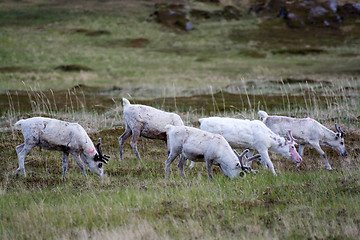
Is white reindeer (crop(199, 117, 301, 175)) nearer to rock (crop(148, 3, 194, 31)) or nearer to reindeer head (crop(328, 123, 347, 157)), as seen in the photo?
reindeer head (crop(328, 123, 347, 157))

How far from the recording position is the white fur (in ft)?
31.6

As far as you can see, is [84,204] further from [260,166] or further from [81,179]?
[260,166]

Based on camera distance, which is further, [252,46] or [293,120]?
[252,46]

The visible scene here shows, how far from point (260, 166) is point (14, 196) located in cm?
710

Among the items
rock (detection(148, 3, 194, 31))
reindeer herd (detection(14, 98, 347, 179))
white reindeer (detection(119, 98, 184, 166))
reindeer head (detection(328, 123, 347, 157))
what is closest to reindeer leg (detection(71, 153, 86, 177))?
reindeer herd (detection(14, 98, 347, 179))

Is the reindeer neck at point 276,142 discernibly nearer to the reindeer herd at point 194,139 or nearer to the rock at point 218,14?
the reindeer herd at point 194,139

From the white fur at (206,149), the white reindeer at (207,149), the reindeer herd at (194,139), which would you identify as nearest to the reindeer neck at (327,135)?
the reindeer herd at (194,139)

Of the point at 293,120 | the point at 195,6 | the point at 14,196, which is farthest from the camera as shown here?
the point at 195,6

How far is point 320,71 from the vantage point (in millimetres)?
46781

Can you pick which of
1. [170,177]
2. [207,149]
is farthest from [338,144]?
[170,177]

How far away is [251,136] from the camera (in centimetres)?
1152

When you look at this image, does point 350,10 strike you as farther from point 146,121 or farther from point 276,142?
point 146,121

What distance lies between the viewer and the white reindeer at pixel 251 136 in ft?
37.0

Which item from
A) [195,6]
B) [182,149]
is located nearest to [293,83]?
[182,149]
